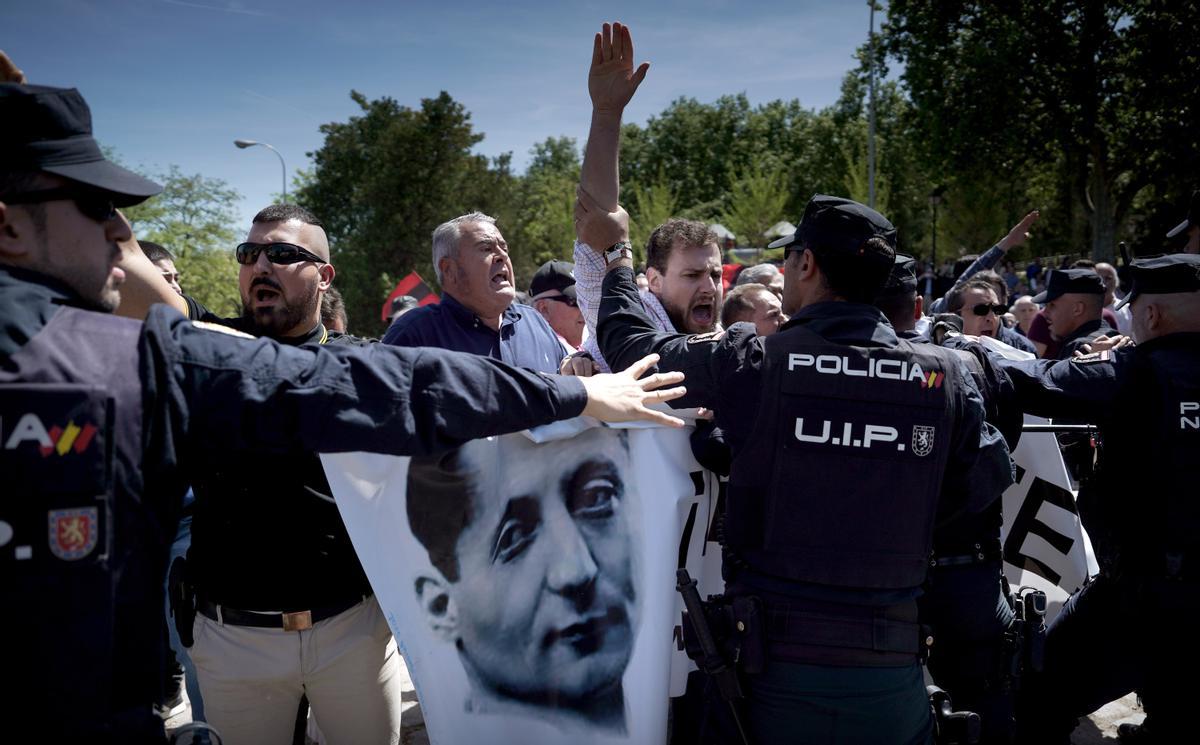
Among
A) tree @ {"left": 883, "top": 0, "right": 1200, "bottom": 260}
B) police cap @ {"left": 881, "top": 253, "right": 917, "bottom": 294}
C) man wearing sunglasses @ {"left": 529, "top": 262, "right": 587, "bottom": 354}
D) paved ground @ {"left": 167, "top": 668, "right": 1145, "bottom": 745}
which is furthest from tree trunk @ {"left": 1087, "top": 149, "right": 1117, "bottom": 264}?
police cap @ {"left": 881, "top": 253, "right": 917, "bottom": 294}

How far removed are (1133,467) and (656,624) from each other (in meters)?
2.11

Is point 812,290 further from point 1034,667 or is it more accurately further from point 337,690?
point 337,690

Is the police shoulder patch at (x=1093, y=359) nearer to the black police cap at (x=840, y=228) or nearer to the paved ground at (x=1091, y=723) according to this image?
the black police cap at (x=840, y=228)

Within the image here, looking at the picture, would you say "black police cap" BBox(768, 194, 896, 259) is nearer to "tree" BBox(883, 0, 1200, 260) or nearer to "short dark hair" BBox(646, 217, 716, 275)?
"short dark hair" BBox(646, 217, 716, 275)

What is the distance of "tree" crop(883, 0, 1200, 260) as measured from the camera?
24.3 metres

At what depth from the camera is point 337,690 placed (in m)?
2.76

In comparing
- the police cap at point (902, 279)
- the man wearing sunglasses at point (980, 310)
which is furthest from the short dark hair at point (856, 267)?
the man wearing sunglasses at point (980, 310)

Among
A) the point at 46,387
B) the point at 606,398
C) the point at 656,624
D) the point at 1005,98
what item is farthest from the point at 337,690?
the point at 1005,98

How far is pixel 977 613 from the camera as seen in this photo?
3.25 m

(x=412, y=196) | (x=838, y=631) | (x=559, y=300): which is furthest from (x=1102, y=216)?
(x=838, y=631)

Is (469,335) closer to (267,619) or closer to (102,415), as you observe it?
(267,619)

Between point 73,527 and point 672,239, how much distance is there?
9.45ft

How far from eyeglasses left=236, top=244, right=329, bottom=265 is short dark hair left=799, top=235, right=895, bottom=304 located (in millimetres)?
1853

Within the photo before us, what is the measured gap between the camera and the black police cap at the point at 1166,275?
10.5 feet
